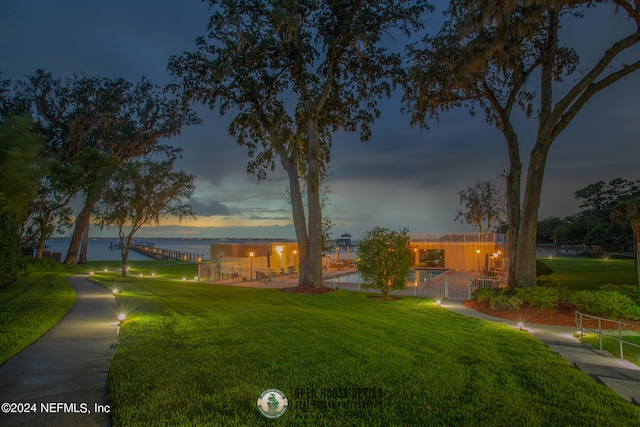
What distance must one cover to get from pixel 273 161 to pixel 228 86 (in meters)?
4.49

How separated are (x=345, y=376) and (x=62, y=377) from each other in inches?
139

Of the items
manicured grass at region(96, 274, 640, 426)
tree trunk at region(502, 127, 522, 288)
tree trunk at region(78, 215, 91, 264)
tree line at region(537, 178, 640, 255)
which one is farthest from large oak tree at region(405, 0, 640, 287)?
tree trunk at region(78, 215, 91, 264)

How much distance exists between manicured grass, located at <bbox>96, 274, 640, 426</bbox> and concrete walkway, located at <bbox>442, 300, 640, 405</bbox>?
9.3 inches

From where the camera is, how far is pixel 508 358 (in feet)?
20.2

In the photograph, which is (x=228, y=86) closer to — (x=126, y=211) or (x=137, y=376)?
(x=126, y=211)

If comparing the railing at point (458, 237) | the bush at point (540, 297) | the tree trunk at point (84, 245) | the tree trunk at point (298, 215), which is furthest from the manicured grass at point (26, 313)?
the railing at point (458, 237)

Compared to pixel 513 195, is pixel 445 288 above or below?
below

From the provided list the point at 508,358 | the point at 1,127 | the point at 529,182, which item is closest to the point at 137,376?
the point at 508,358

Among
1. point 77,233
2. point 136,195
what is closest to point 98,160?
point 136,195

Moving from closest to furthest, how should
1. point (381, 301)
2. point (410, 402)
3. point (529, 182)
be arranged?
point (410, 402), point (529, 182), point (381, 301)

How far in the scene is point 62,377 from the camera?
457 centimetres

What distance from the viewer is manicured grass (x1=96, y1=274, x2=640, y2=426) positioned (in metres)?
3.81

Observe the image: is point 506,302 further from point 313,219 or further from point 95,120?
point 95,120

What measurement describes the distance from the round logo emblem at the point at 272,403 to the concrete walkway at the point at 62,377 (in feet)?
4.82
